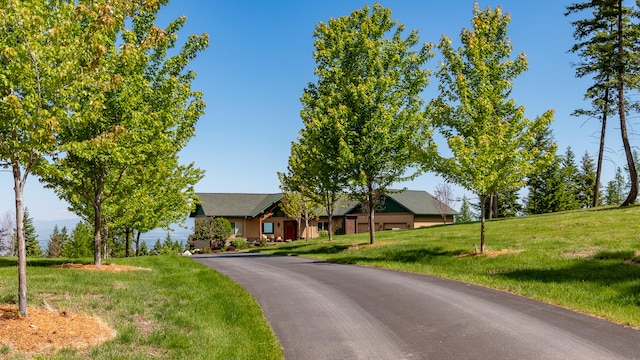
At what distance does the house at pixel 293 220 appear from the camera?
58.4 meters

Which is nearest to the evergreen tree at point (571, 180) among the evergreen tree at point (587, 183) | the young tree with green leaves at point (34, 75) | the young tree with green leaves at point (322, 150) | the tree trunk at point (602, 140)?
the evergreen tree at point (587, 183)

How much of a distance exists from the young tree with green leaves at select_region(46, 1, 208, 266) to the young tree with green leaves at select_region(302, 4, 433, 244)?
9298 millimetres

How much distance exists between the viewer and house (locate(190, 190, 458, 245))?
192 feet

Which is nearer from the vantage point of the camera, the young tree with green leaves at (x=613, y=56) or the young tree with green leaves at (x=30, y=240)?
the young tree with green leaves at (x=613, y=56)

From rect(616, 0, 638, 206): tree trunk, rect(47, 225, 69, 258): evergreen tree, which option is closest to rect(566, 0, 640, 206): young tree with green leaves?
rect(616, 0, 638, 206): tree trunk

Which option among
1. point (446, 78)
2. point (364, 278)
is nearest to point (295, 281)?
point (364, 278)

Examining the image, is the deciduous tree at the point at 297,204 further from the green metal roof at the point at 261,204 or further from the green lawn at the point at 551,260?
the green lawn at the point at 551,260

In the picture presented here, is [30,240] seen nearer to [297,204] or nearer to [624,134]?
[297,204]

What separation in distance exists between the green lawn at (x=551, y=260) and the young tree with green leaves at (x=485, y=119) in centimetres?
246

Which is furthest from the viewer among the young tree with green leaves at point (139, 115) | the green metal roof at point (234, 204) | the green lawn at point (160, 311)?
the green metal roof at point (234, 204)

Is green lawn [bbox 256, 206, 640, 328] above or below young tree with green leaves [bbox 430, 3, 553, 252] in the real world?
below

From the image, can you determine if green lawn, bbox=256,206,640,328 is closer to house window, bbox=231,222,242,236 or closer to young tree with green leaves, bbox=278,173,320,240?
young tree with green leaves, bbox=278,173,320,240

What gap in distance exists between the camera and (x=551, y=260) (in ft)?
55.2

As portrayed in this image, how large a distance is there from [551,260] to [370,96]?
13.5 m
